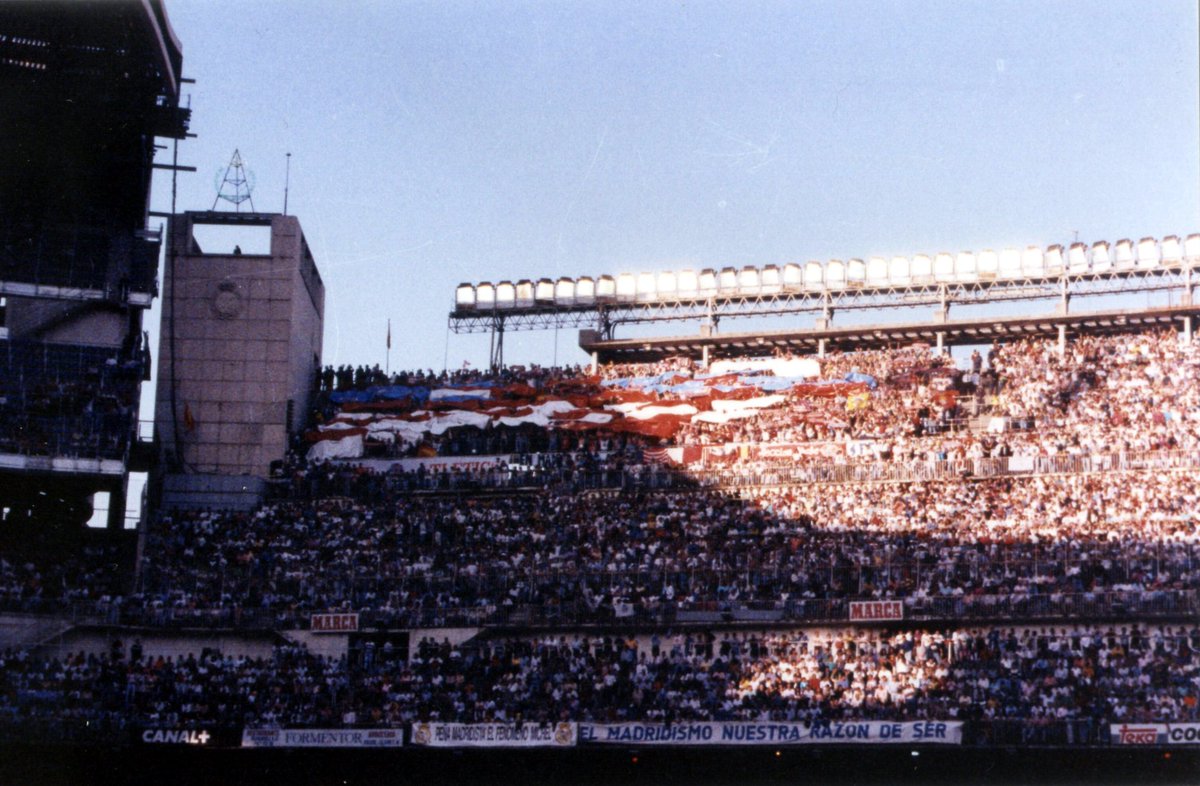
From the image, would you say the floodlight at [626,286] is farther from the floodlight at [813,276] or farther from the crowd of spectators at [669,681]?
the crowd of spectators at [669,681]

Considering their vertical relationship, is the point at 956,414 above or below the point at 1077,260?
below

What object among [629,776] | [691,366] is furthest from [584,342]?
[629,776]

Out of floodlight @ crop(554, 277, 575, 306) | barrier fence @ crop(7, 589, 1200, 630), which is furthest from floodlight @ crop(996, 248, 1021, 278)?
barrier fence @ crop(7, 589, 1200, 630)

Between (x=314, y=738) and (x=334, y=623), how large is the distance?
7.96 meters

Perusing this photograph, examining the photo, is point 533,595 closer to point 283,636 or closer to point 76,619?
point 283,636

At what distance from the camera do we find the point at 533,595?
202ft

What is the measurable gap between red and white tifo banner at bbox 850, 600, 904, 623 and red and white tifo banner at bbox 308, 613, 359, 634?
19123mm

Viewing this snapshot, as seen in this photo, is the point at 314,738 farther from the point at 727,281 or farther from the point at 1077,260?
the point at 1077,260

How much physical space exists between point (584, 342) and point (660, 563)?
930 inches

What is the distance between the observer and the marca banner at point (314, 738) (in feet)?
178

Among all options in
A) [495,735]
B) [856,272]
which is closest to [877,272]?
[856,272]

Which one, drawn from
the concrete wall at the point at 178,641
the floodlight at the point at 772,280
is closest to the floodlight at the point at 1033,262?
the floodlight at the point at 772,280

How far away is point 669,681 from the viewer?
181 feet

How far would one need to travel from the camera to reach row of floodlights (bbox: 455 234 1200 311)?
247 ft
